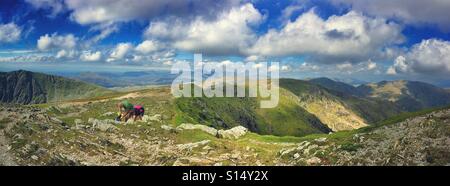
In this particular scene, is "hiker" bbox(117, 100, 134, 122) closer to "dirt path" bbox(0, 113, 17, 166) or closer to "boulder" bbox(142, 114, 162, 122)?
"boulder" bbox(142, 114, 162, 122)

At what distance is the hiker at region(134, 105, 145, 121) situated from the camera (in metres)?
116

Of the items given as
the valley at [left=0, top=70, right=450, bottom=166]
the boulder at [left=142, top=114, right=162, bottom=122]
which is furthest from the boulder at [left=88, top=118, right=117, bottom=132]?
the boulder at [left=142, top=114, right=162, bottom=122]

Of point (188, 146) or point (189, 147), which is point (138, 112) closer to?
point (188, 146)

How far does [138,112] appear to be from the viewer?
393 feet

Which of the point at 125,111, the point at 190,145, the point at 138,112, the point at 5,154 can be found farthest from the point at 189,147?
the point at 125,111

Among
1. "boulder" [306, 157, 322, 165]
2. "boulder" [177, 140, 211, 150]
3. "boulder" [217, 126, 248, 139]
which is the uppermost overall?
"boulder" [306, 157, 322, 165]

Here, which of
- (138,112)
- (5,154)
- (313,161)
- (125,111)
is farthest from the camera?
(138,112)

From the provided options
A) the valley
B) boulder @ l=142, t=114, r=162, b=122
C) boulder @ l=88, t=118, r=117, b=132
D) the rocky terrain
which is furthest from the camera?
boulder @ l=142, t=114, r=162, b=122

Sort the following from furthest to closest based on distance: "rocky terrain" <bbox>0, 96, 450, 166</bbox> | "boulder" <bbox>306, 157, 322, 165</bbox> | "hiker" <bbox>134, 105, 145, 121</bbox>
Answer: "hiker" <bbox>134, 105, 145, 121</bbox>
"boulder" <bbox>306, 157, 322, 165</bbox>
"rocky terrain" <bbox>0, 96, 450, 166</bbox>

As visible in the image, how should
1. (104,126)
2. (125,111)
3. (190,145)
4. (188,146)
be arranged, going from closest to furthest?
(188,146) < (190,145) < (104,126) < (125,111)

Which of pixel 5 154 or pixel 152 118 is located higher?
pixel 5 154

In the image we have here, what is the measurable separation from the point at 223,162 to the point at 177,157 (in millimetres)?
10044

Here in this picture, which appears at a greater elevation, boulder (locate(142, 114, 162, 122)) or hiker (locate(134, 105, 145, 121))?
hiker (locate(134, 105, 145, 121))
